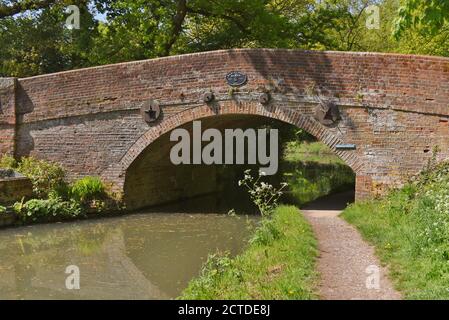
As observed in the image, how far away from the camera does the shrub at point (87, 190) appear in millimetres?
12141

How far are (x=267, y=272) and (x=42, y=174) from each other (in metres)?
7.62

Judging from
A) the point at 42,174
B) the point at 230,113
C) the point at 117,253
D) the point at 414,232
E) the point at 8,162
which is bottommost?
the point at 117,253

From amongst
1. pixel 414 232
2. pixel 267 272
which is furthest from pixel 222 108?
pixel 267 272

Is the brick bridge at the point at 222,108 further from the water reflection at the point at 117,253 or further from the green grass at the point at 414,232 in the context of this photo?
the water reflection at the point at 117,253

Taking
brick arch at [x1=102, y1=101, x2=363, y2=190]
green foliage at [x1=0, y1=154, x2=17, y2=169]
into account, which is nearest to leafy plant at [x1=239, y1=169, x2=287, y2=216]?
brick arch at [x1=102, y1=101, x2=363, y2=190]

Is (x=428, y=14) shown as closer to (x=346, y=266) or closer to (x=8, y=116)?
(x=346, y=266)

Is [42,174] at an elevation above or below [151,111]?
below

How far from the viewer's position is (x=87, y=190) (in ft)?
40.2

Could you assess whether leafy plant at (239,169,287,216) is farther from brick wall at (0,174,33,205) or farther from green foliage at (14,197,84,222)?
brick wall at (0,174,33,205)

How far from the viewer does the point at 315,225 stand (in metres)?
9.70

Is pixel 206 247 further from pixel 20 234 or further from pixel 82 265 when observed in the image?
pixel 20 234

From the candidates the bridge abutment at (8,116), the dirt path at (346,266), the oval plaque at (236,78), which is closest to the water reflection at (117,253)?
the dirt path at (346,266)

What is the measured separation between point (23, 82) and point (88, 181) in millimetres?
2946

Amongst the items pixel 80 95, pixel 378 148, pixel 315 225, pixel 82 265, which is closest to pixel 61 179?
pixel 80 95
